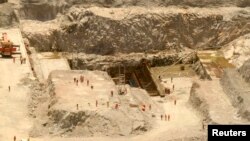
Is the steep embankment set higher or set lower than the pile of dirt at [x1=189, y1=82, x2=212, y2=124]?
higher

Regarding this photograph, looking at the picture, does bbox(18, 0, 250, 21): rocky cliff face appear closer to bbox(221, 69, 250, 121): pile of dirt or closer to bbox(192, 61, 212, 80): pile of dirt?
bbox(192, 61, 212, 80): pile of dirt

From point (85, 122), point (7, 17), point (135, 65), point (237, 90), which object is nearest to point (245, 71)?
point (237, 90)

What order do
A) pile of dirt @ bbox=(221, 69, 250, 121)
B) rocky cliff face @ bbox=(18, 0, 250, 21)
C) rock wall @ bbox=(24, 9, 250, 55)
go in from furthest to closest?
rocky cliff face @ bbox=(18, 0, 250, 21) < rock wall @ bbox=(24, 9, 250, 55) < pile of dirt @ bbox=(221, 69, 250, 121)

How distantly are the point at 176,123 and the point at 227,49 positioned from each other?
20.8ft

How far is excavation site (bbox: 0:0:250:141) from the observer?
19016mm

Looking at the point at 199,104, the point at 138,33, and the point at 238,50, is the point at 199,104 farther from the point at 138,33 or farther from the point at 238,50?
the point at 138,33

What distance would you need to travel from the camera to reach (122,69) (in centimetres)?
2542

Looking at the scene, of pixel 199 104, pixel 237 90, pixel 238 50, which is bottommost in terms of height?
pixel 199 104

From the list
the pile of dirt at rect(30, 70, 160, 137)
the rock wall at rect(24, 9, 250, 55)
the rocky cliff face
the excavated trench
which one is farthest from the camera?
the rocky cliff face

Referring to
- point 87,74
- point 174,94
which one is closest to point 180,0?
point 174,94

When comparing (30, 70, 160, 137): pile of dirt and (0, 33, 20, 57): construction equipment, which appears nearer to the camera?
(30, 70, 160, 137): pile of dirt

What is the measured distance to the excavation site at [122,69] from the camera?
749 inches

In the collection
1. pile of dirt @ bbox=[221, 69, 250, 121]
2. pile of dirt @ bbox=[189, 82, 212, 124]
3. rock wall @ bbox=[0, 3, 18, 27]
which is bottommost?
→ pile of dirt @ bbox=[189, 82, 212, 124]

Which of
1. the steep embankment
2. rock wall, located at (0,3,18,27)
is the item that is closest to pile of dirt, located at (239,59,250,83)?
the steep embankment
